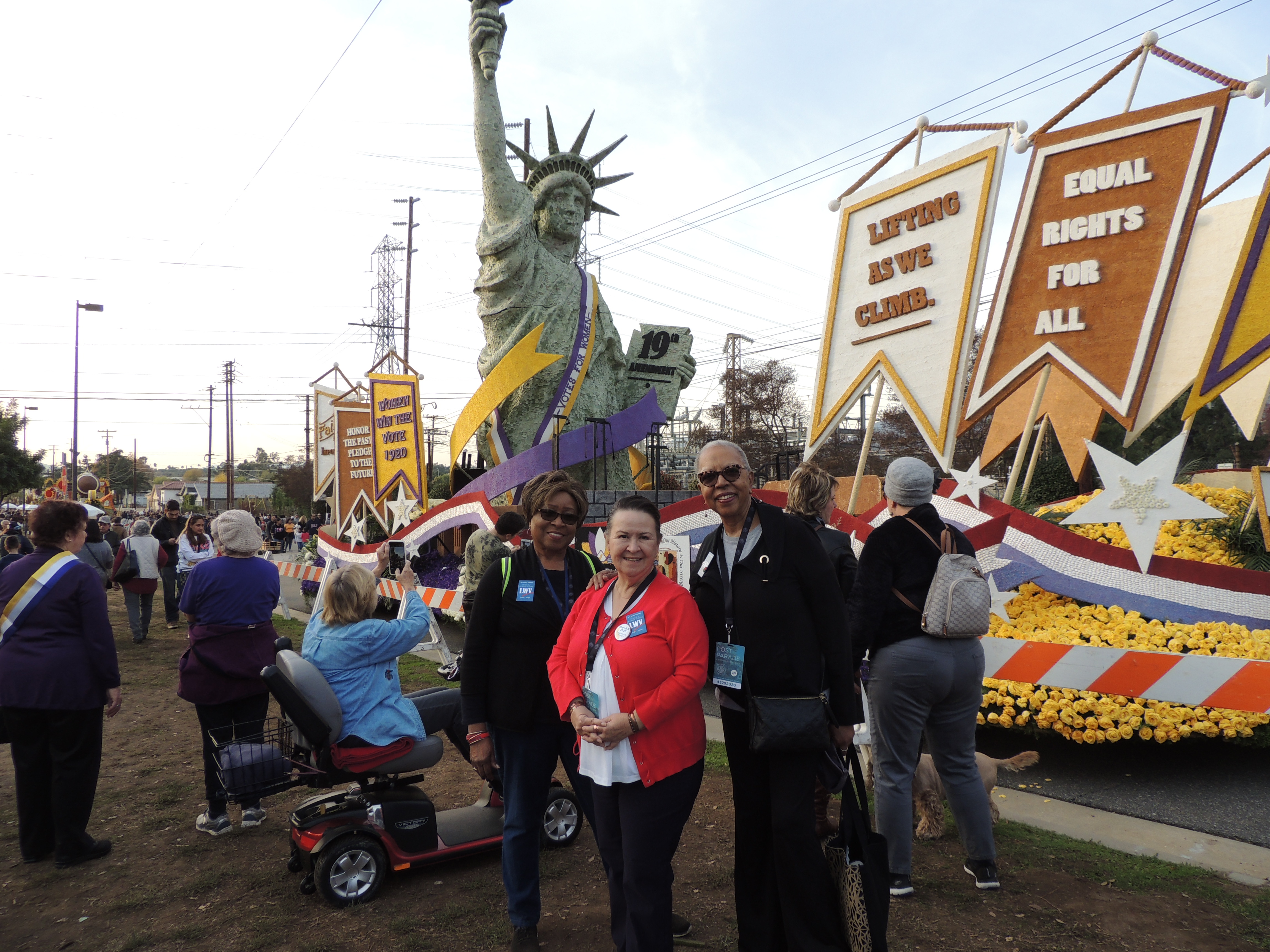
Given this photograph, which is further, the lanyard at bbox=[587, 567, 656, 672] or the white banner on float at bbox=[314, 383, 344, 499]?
the white banner on float at bbox=[314, 383, 344, 499]

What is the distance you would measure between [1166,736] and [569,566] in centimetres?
392

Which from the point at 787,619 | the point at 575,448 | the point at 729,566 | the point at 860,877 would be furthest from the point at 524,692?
the point at 575,448

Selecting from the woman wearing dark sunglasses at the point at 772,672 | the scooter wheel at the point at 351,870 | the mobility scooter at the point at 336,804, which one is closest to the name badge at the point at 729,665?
the woman wearing dark sunglasses at the point at 772,672

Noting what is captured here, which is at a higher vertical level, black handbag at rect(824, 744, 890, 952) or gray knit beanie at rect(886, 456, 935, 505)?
gray knit beanie at rect(886, 456, 935, 505)

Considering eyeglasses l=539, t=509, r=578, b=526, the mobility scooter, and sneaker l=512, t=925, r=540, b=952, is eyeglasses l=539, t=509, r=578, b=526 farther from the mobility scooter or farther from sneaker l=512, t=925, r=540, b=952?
sneaker l=512, t=925, r=540, b=952

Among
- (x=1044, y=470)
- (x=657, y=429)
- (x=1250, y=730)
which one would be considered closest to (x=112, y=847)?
(x=1250, y=730)

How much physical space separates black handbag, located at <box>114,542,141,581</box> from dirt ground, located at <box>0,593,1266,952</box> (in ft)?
22.0

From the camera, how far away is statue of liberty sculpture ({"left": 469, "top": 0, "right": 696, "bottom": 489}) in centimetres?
1427

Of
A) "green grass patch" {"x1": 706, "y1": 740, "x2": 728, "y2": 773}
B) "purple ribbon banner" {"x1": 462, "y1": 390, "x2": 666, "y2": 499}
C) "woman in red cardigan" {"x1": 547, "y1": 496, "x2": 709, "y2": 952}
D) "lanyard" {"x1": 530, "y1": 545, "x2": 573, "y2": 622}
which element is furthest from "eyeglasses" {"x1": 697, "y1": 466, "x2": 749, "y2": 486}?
"purple ribbon banner" {"x1": 462, "y1": 390, "x2": 666, "y2": 499}

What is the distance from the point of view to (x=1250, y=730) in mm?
4613

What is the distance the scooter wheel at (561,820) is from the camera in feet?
12.8

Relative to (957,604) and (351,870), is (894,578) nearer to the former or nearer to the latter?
(957,604)

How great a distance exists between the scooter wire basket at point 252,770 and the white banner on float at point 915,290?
17.6ft

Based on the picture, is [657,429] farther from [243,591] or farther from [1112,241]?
[243,591]
